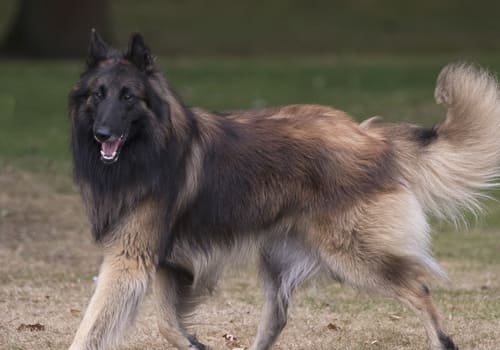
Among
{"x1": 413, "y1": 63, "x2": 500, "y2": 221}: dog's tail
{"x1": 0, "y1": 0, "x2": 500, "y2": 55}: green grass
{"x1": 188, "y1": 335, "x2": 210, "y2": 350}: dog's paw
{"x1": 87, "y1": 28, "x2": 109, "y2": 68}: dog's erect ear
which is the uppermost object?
{"x1": 87, "y1": 28, "x2": 109, "y2": 68}: dog's erect ear

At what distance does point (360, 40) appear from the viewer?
3023 cm

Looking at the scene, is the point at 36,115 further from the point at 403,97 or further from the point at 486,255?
the point at 486,255

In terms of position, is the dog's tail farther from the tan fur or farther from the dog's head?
the dog's head

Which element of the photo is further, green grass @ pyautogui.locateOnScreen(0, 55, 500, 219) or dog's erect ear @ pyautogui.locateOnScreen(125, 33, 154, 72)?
green grass @ pyautogui.locateOnScreen(0, 55, 500, 219)

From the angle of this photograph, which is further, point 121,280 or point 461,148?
point 461,148

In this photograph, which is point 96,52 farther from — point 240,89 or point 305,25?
point 305,25

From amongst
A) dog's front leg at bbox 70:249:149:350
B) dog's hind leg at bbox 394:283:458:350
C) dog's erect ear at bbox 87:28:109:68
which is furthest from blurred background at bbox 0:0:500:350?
dog's erect ear at bbox 87:28:109:68

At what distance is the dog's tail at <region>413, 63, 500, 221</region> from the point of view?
7941mm

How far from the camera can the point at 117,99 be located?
23.7 ft

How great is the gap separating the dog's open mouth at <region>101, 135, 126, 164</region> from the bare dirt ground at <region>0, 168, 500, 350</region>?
1.06 meters

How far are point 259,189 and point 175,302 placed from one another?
3.01 ft

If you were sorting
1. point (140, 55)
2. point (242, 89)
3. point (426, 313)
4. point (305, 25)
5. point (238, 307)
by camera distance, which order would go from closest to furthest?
point (140, 55), point (426, 313), point (238, 307), point (242, 89), point (305, 25)

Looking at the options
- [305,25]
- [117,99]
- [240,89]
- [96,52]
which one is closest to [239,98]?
[240,89]

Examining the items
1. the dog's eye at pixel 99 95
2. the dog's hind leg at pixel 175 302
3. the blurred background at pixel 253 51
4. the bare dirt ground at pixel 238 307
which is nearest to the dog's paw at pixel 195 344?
the dog's hind leg at pixel 175 302
